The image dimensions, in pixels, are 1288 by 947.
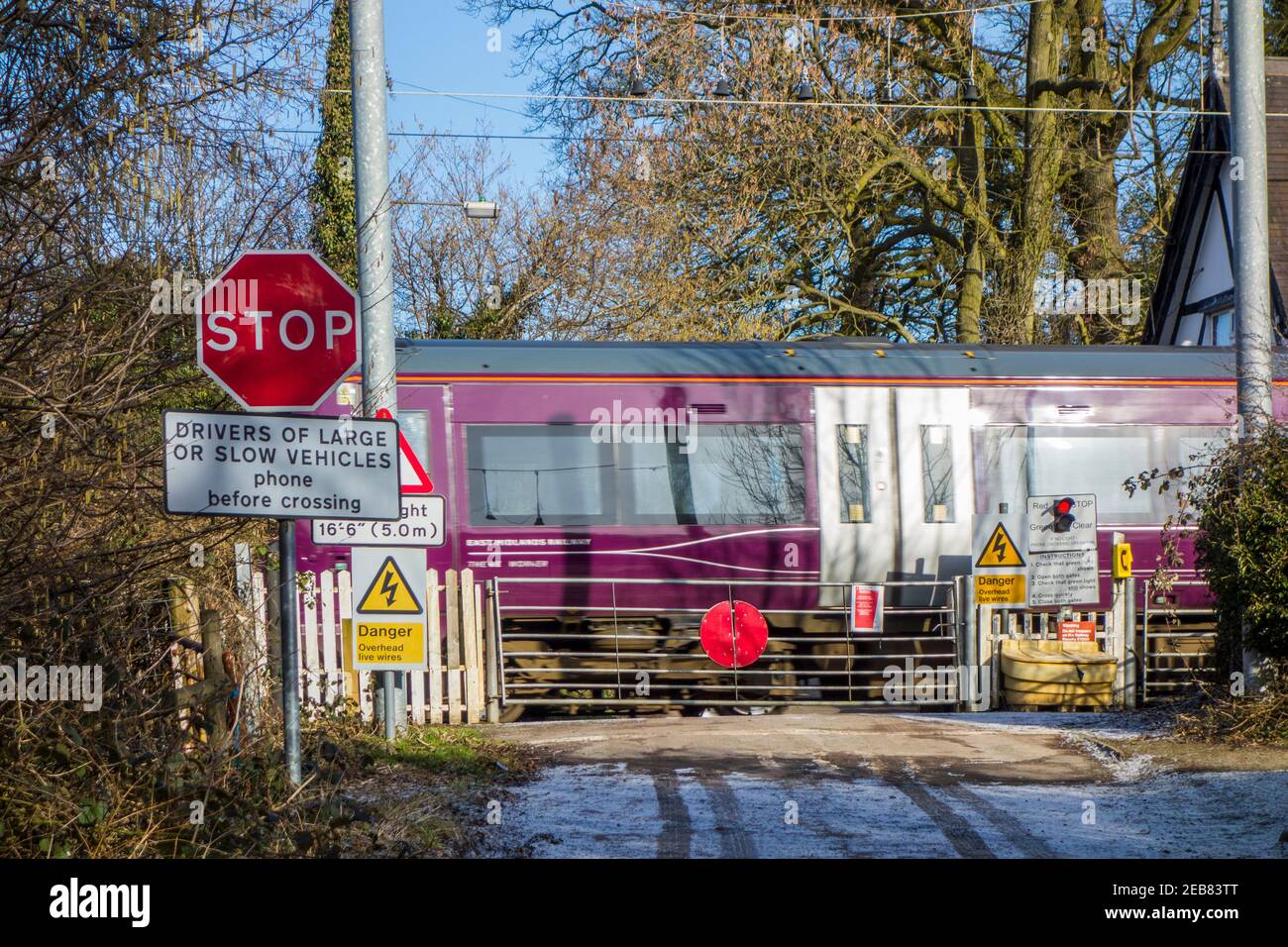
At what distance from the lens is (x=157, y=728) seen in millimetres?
7121

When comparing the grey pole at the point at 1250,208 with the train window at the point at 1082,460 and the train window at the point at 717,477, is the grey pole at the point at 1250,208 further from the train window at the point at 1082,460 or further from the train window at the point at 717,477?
the train window at the point at 717,477

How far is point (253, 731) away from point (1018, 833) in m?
4.13

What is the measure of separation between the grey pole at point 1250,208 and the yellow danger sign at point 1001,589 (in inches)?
121

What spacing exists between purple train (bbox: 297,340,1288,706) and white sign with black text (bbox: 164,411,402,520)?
796 cm

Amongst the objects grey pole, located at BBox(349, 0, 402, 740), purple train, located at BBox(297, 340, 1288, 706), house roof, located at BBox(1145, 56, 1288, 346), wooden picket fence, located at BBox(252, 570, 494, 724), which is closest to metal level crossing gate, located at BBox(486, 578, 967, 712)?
purple train, located at BBox(297, 340, 1288, 706)

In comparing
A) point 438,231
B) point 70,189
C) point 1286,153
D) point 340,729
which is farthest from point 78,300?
point 438,231

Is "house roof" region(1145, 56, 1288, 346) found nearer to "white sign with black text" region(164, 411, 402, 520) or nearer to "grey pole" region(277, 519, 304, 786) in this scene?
"white sign with black text" region(164, 411, 402, 520)

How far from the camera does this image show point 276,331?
758cm

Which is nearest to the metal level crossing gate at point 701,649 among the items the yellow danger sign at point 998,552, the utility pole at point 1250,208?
the yellow danger sign at point 998,552

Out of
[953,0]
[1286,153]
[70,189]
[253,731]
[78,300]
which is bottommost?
[253,731]

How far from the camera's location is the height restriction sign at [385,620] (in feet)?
32.9

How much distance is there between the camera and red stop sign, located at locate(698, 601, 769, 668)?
47.9 feet

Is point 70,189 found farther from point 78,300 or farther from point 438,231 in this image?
point 438,231

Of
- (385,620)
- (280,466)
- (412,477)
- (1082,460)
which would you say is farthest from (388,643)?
(1082,460)
